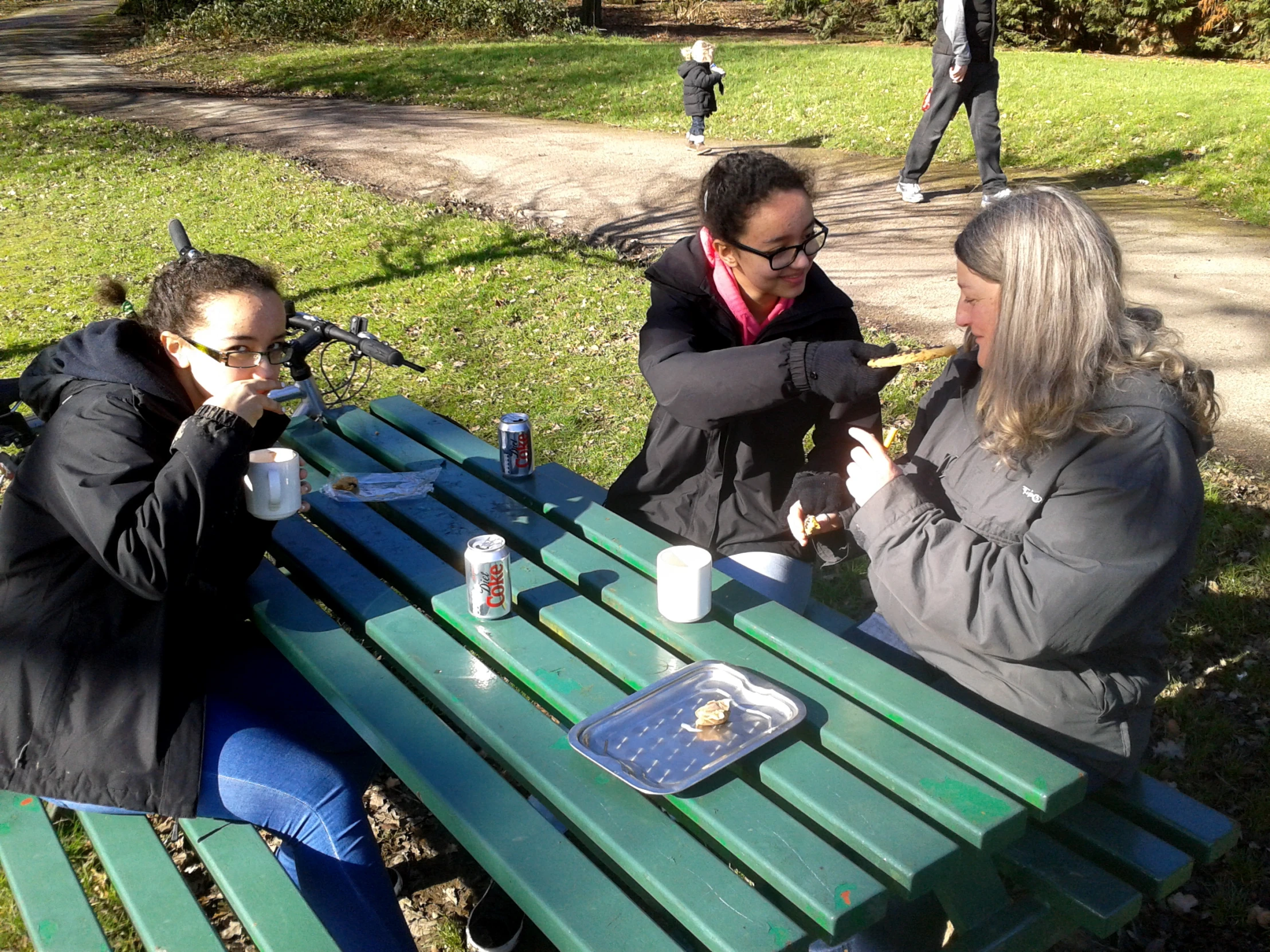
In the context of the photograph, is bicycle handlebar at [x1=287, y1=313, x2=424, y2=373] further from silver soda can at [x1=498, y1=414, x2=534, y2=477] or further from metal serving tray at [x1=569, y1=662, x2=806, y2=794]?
metal serving tray at [x1=569, y1=662, x2=806, y2=794]

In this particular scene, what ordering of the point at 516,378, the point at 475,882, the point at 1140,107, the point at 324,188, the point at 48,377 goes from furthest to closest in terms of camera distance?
the point at 1140,107, the point at 324,188, the point at 516,378, the point at 475,882, the point at 48,377

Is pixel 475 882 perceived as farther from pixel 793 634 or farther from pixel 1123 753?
pixel 1123 753

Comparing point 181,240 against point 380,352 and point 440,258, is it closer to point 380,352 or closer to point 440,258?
point 380,352

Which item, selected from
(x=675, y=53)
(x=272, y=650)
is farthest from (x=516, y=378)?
(x=675, y=53)

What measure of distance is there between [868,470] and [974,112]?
24.9 ft

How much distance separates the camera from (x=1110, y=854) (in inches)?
81.0

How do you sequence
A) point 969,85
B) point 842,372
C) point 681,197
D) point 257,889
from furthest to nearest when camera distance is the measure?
point 681,197, point 969,85, point 842,372, point 257,889

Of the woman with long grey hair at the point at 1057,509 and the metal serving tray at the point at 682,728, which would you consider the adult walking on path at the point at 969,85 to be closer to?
the woman with long grey hair at the point at 1057,509

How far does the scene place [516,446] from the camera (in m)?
3.25

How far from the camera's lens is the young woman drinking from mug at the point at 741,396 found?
296 cm

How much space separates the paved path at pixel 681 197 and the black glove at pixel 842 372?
769 mm

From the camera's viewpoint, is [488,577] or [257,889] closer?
[257,889]

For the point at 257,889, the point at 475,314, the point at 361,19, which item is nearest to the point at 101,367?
the point at 257,889

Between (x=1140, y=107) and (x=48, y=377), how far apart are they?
41.0 feet
